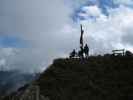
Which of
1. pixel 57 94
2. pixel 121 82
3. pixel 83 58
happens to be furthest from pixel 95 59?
pixel 57 94

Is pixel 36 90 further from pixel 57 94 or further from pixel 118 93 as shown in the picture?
pixel 118 93

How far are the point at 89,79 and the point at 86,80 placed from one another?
1.58 ft

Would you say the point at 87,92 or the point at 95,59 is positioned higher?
the point at 95,59

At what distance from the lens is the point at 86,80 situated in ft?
167

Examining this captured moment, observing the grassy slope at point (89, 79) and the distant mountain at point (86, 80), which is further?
the grassy slope at point (89, 79)

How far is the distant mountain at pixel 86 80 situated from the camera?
47.4 meters

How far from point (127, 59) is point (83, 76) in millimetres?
6909

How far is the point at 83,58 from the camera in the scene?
5622 cm

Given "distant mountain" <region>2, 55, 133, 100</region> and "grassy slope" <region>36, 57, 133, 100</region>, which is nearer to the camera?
"distant mountain" <region>2, 55, 133, 100</region>

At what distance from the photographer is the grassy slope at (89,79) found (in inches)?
1877

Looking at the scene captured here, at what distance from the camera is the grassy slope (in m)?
47.7

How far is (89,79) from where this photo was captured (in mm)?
51281

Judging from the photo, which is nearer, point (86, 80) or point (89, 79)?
point (86, 80)

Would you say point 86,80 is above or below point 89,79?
below
